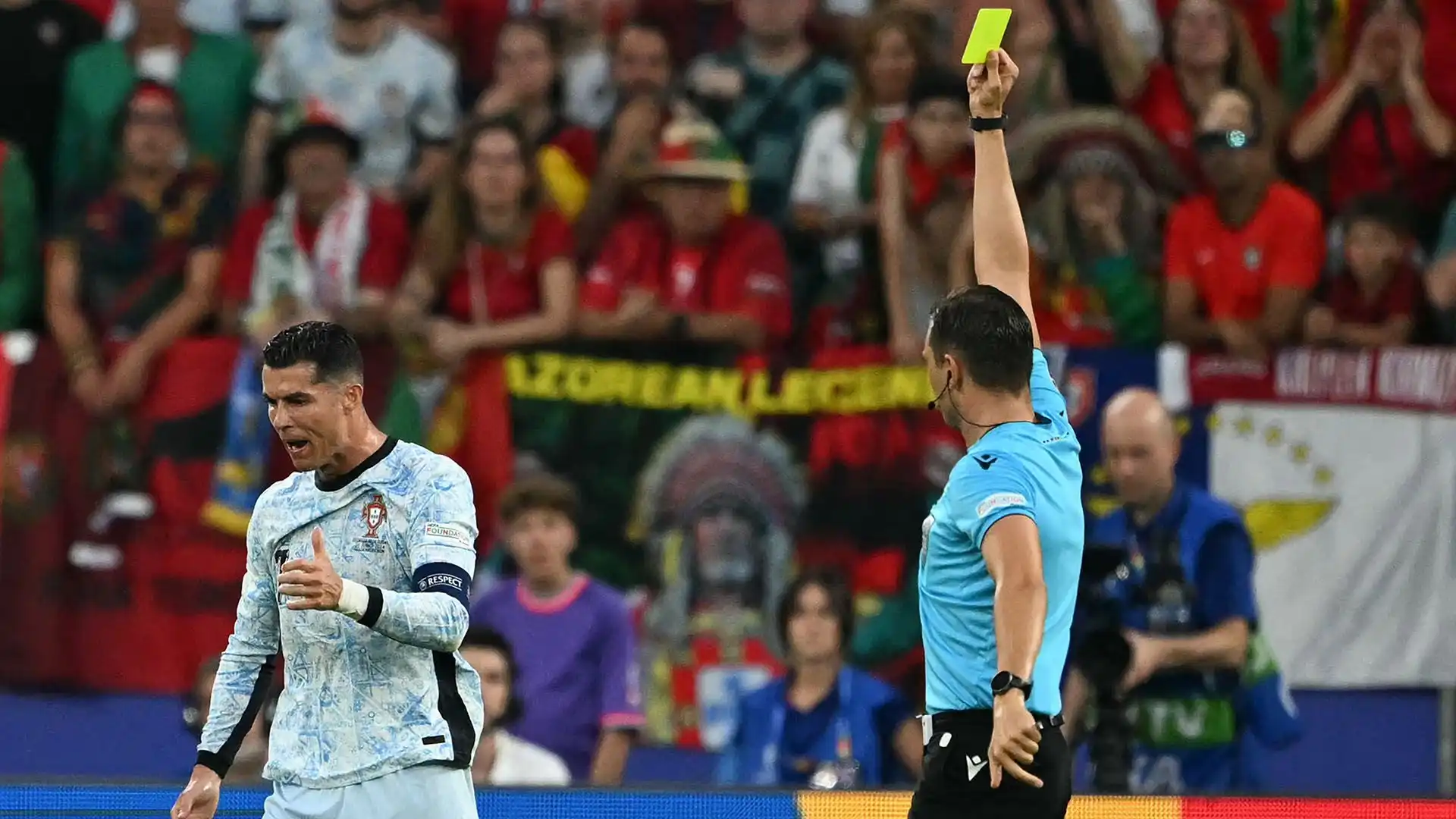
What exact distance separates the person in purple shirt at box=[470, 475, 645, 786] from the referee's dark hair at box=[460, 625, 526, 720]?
42cm

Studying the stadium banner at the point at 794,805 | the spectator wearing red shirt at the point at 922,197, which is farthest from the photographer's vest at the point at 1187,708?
the spectator wearing red shirt at the point at 922,197

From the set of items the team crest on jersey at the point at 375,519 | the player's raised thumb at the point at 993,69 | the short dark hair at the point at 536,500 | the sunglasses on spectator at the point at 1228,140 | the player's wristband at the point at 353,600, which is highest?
the sunglasses on spectator at the point at 1228,140

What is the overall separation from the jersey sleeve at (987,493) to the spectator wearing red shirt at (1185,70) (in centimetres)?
552

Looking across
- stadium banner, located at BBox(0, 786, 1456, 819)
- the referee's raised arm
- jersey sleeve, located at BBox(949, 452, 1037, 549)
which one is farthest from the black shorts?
stadium banner, located at BBox(0, 786, 1456, 819)

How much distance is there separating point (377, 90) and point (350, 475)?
5475mm

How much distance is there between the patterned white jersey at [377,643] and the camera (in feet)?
14.9

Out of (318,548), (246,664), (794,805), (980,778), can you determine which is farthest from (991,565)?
(794,805)

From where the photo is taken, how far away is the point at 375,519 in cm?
461

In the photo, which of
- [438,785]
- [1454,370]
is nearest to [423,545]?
[438,785]

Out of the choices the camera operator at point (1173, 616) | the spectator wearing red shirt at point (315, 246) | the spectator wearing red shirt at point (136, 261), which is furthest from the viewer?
the spectator wearing red shirt at point (315, 246)

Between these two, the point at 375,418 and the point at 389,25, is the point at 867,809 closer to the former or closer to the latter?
the point at 375,418

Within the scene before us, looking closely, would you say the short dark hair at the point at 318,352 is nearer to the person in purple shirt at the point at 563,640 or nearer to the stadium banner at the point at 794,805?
the stadium banner at the point at 794,805

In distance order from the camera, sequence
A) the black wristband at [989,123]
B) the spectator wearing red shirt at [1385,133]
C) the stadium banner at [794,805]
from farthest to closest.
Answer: the spectator wearing red shirt at [1385,133] → the stadium banner at [794,805] → the black wristband at [989,123]

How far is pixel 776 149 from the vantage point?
381 inches
